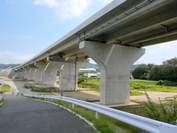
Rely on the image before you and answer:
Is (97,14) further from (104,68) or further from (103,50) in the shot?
(104,68)

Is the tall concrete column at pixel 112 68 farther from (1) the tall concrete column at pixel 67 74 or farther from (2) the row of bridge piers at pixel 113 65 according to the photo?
(1) the tall concrete column at pixel 67 74

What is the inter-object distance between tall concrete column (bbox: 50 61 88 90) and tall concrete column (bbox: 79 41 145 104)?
15.3m

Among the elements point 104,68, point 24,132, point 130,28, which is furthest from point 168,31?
point 24,132

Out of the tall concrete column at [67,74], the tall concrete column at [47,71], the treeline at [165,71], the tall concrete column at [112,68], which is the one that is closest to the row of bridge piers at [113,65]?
the tall concrete column at [112,68]

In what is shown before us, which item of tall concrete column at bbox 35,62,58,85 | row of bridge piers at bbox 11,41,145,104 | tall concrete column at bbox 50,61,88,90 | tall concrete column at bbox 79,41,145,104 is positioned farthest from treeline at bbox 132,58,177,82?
tall concrete column at bbox 79,41,145,104

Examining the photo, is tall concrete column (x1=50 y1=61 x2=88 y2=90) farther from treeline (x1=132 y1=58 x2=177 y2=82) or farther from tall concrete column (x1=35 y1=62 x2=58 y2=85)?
treeline (x1=132 y1=58 x2=177 y2=82)

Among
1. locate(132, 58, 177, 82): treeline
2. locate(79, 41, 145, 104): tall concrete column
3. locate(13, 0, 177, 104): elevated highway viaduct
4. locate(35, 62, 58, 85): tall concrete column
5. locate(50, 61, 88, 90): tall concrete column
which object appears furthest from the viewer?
locate(132, 58, 177, 82): treeline

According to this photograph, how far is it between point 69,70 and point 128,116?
2550 cm

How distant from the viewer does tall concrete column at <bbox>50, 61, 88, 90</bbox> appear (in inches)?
1127

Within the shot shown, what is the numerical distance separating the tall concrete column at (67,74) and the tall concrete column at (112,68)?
15333 mm

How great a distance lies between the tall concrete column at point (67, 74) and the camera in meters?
28.6

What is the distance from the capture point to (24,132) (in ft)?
15.0

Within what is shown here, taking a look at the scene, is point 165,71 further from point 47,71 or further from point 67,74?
point 47,71

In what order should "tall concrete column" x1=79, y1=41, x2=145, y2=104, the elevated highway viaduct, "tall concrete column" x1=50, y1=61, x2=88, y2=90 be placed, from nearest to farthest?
the elevated highway viaduct
"tall concrete column" x1=79, y1=41, x2=145, y2=104
"tall concrete column" x1=50, y1=61, x2=88, y2=90
